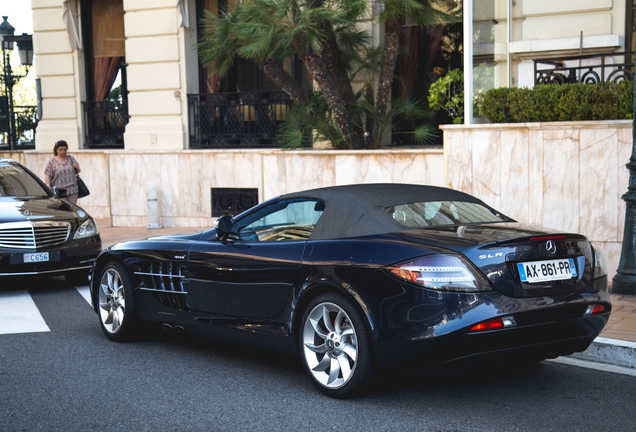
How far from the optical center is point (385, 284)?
14.7ft

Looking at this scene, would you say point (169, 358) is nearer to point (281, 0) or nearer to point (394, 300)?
point (394, 300)

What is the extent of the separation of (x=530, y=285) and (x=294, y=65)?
12406 mm

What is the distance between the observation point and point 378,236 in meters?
4.81

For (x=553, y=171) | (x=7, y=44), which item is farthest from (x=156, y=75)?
(x=553, y=171)

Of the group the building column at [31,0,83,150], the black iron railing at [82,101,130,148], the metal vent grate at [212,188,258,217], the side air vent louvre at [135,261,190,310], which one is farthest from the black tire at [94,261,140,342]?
the building column at [31,0,83,150]

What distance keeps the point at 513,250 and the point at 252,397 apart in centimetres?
193

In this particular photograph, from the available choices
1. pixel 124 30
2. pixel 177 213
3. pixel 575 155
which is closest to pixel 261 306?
pixel 575 155

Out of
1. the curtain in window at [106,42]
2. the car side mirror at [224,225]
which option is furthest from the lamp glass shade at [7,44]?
the car side mirror at [224,225]

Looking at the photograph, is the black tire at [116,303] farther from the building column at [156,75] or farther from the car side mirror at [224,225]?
the building column at [156,75]

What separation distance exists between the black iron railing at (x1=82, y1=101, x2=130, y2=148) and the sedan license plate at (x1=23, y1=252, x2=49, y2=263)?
28.7 feet

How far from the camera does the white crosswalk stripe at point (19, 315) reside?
7.22 m

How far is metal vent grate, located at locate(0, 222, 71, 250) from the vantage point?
915 cm

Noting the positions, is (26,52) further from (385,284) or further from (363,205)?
(385,284)

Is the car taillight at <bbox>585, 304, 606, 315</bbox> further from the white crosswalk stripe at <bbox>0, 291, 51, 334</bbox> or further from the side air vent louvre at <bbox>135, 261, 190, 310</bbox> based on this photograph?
the white crosswalk stripe at <bbox>0, 291, 51, 334</bbox>
